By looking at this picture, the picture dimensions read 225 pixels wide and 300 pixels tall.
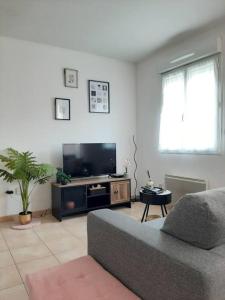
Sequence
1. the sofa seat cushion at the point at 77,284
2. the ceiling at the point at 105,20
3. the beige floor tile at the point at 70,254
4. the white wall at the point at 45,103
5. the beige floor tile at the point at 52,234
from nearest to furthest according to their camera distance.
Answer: the sofa seat cushion at the point at 77,284 → the beige floor tile at the point at 70,254 → the ceiling at the point at 105,20 → the beige floor tile at the point at 52,234 → the white wall at the point at 45,103

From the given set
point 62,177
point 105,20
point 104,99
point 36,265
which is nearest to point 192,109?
point 104,99

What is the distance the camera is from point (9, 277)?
6.97ft

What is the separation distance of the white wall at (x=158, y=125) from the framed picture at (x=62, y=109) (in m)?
1.55

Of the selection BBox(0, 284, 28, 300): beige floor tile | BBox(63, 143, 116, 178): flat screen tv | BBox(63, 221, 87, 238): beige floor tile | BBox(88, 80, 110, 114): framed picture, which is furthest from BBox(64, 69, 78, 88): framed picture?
BBox(0, 284, 28, 300): beige floor tile

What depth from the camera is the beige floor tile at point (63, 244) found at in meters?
2.69

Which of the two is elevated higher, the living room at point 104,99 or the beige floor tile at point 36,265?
the living room at point 104,99

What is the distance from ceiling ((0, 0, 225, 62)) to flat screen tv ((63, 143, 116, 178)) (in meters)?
1.69

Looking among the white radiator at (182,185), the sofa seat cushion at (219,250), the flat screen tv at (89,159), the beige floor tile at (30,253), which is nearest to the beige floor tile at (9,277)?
the beige floor tile at (30,253)

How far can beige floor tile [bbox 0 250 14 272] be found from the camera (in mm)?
2359

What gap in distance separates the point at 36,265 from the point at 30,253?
31 cm

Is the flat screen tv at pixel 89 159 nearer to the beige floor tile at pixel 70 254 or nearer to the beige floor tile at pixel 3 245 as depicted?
the beige floor tile at pixel 3 245

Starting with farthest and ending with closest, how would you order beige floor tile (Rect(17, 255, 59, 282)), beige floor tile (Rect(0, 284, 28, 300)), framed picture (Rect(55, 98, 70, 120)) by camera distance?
framed picture (Rect(55, 98, 70, 120)) < beige floor tile (Rect(17, 255, 59, 282)) < beige floor tile (Rect(0, 284, 28, 300))

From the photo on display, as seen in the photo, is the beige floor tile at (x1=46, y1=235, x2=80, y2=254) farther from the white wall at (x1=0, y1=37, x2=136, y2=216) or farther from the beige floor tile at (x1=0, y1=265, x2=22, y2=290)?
the white wall at (x1=0, y1=37, x2=136, y2=216)

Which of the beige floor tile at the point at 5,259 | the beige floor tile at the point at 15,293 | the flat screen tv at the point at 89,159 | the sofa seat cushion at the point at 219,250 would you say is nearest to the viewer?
the sofa seat cushion at the point at 219,250
